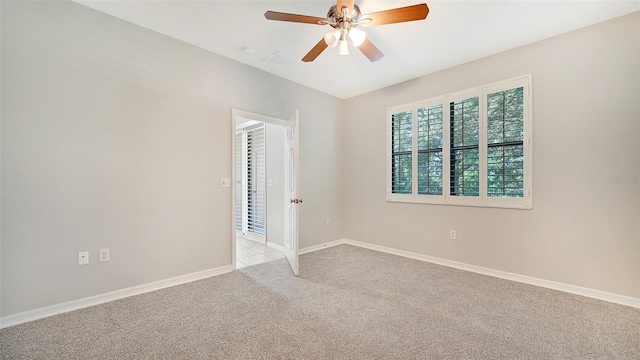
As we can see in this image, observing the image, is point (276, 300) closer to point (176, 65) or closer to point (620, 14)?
point (176, 65)

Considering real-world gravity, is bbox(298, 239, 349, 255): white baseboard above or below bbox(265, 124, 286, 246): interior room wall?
below

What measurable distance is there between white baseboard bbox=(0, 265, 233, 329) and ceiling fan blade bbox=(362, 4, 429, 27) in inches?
126

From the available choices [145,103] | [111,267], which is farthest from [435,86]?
[111,267]

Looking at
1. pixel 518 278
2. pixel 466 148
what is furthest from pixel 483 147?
pixel 518 278

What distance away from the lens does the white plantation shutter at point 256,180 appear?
504cm

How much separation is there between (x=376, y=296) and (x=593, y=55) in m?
3.31

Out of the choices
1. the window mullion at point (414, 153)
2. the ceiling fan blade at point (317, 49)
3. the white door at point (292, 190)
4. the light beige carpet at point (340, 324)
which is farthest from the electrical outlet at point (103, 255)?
the window mullion at point (414, 153)

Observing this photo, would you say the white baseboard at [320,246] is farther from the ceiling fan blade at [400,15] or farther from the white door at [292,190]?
the ceiling fan blade at [400,15]

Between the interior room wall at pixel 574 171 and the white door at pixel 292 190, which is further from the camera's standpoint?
the white door at pixel 292 190

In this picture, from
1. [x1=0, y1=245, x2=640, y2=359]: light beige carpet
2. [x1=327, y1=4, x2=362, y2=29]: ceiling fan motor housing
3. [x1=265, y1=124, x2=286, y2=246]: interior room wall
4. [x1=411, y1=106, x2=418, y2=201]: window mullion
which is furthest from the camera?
[x1=265, y1=124, x2=286, y2=246]: interior room wall

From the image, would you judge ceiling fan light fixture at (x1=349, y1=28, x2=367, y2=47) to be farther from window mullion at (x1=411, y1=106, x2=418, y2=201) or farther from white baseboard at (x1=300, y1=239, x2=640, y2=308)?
white baseboard at (x1=300, y1=239, x2=640, y2=308)

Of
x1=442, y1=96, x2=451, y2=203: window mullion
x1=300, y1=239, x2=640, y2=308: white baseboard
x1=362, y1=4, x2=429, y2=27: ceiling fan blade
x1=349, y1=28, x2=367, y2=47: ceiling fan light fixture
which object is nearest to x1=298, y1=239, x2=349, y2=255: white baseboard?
x1=300, y1=239, x2=640, y2=308: white baseboard

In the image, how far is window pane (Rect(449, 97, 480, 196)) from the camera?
3.43 metres

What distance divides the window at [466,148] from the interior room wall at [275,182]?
183cm
